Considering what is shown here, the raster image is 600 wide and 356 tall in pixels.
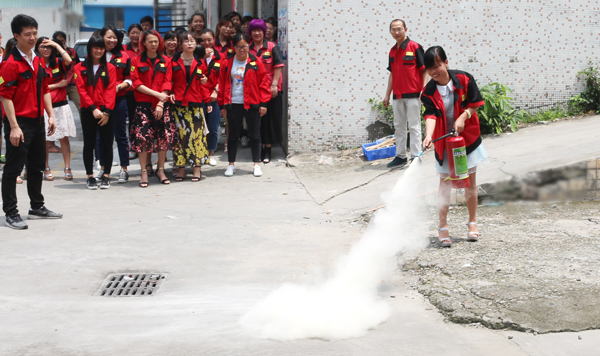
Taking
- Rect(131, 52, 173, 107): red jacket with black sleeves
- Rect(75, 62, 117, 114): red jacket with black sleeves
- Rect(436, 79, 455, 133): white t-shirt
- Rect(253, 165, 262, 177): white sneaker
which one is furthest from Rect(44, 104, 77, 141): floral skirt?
Rect(436, 79, 455, 133): white t-shirt

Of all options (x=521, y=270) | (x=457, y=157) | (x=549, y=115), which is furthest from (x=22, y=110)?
(x=549, y=115)

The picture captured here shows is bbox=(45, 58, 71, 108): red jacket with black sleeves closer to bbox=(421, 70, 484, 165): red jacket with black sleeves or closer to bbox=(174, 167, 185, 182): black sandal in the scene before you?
bbox=(174, 167, 185, 182): black sandal

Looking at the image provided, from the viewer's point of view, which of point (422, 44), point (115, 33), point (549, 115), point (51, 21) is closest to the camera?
point (115, 33)

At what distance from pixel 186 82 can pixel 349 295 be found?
4.95 meters

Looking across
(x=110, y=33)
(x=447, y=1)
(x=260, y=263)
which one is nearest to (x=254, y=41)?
(x=110, y=33)

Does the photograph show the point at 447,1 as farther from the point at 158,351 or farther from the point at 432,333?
the point at 158,351

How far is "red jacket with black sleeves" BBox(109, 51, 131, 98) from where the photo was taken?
328 inches

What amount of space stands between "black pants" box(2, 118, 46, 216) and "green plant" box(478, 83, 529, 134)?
608cm

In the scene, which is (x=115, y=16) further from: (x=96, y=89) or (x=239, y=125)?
(x=96, y=89)

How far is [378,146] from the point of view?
925 centimetres

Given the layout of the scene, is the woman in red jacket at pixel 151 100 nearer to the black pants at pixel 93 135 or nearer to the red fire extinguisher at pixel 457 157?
the black pants at pixel 93 135

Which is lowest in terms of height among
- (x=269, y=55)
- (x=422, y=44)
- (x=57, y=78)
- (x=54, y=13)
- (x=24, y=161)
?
(x=24, y=161)

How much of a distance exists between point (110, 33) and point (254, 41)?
2156 mm

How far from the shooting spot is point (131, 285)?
4801 mm
